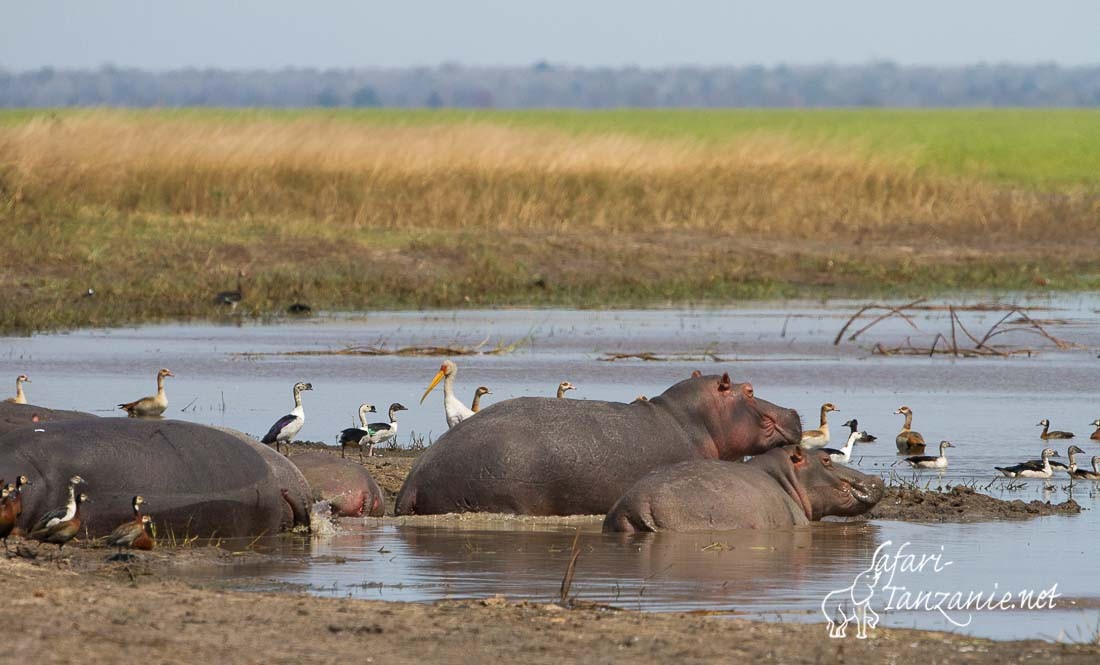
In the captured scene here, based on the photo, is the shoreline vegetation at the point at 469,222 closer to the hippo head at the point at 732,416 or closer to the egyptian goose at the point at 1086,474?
the hippo head at the point at 732,416

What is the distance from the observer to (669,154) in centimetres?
3275

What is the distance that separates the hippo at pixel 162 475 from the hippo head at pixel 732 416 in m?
2.31

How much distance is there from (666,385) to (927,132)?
70476 millimetres

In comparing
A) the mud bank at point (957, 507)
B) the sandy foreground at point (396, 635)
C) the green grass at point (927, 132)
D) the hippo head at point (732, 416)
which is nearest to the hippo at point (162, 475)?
the sandy foreground at point (396, 635)

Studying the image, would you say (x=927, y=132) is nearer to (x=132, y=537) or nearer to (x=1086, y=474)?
(x=1086, y=474)

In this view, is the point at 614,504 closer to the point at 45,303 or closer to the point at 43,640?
the point at 43,640

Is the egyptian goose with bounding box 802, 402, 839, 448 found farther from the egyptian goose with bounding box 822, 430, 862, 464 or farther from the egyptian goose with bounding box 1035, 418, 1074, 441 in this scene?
the egyptian goose with bounding box 1035, 418, 1074, 441

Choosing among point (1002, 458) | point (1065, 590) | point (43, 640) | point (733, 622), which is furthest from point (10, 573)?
point (1002, 458)

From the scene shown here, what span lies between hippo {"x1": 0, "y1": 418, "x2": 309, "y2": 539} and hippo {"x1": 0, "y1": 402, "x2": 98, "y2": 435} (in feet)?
3.09

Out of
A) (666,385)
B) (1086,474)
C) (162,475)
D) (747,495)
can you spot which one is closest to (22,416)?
(162,475)

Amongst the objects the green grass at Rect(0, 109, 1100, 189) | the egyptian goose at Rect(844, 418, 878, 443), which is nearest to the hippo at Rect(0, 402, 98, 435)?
the egyptian goose at Rect(844, 418, 878, 443)

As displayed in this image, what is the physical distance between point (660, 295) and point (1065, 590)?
1716 cm

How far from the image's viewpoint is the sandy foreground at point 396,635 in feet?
19.5

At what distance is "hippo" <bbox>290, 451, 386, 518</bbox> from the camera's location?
9641 millimetres
